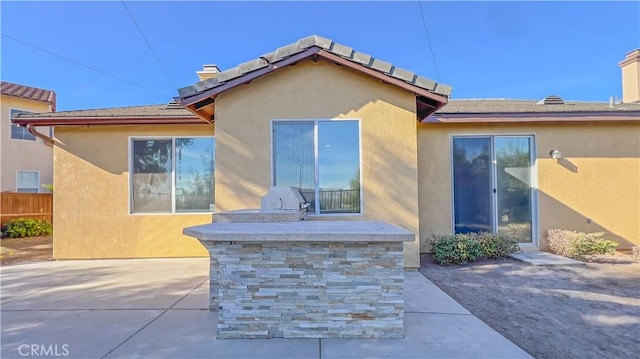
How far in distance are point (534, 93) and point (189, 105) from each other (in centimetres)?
1412

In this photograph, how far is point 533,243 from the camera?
7715mm

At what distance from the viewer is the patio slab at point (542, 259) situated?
21.1 feet

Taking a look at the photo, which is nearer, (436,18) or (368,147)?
(368,147)

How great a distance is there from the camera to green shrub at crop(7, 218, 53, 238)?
38.3 feet

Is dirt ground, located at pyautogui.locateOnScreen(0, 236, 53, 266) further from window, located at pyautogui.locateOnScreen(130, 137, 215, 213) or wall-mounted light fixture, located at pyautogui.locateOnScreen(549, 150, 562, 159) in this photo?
wall-mounted light fixture, located at pyautogui.locateOnScreen(549, 150, 562, 159)

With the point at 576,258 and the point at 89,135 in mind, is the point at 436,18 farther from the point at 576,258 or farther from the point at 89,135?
the point at 89,135

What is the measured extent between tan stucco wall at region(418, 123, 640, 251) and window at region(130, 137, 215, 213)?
5204mm

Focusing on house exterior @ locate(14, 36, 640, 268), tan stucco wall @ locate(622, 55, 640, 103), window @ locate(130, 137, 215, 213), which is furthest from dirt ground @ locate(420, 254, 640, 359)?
tan stucco wall @ locate(622, 55, 640, 103)

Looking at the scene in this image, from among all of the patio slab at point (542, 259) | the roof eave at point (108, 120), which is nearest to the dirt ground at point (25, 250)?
the roof eave at point (108, 120)

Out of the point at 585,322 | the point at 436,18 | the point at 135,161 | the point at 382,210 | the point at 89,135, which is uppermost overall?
the point at 436,18

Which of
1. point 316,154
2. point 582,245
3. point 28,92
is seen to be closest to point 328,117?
point 316,154

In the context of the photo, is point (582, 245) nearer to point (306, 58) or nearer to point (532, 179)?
point (532, 179)

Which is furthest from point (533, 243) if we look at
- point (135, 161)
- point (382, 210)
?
point (135, 161)

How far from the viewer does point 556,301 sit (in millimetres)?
4594
